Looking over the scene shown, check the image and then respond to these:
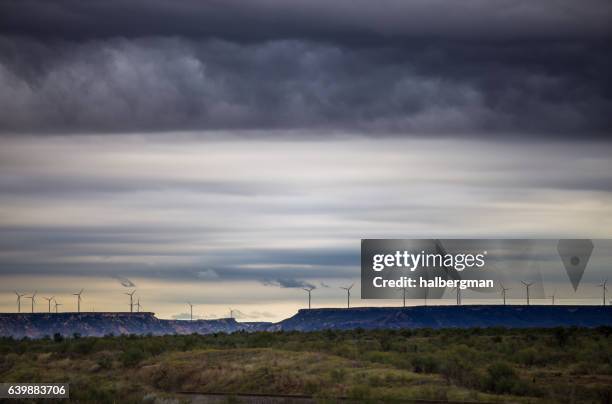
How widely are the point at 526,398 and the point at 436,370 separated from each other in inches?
633

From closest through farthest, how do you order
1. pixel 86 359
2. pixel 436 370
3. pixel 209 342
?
pixel 436 370, pixel 86 359, pixel 209 342

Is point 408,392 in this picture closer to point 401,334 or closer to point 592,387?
point 592,387

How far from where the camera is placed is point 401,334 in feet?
449

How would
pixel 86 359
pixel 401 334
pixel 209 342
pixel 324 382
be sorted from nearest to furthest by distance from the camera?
pixel 324 382
pixel 86 359
pixel 209 342
pixel 401 334

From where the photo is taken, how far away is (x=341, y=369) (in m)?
83.0

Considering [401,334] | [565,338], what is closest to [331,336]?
[401,334]

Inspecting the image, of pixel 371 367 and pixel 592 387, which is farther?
pixel 371 367

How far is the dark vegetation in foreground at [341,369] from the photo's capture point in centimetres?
7031

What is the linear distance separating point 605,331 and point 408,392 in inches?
2671

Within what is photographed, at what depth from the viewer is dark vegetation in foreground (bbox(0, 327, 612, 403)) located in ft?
231

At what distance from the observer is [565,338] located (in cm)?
11262

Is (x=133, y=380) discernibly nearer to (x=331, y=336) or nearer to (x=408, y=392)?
(x=408, y=392)

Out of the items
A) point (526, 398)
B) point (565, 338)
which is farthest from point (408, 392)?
point (565, 338)

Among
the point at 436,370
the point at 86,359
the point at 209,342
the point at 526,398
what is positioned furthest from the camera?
the point at 209,342
